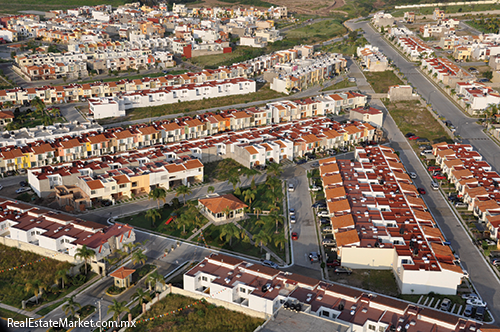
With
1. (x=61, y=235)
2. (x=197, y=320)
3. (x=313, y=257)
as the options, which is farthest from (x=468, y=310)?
(x=61, y=235)

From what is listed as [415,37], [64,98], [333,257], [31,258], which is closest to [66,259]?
[31,258]

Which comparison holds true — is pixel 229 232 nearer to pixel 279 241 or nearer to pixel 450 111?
pixel 279 241

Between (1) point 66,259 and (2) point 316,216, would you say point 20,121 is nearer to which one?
(1) point 66,259

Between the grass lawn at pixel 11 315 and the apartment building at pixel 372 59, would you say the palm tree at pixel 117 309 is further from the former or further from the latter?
the apartment building at pixel 372 59

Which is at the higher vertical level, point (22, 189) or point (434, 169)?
point (434, 169)

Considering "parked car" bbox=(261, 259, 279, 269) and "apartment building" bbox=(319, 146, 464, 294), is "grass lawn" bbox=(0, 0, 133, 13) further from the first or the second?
"parked car" bbox=(261, 259, 279, 269)

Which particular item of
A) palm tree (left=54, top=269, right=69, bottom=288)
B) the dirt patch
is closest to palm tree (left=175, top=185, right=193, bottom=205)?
palm tree (left=54, top=269, right=69, bottom=288)
